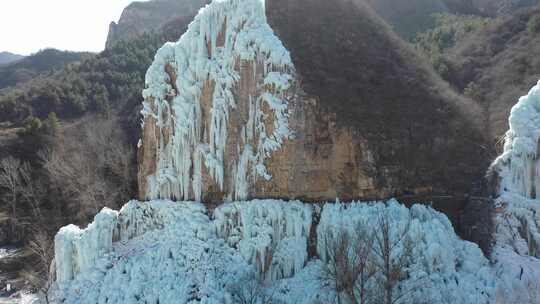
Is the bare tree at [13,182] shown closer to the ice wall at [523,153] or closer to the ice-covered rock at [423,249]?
the ice-covered rock at [423,249]

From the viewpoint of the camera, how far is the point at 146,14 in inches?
3829

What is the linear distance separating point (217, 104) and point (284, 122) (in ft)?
10.00

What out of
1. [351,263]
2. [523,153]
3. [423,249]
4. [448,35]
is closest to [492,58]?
[448,35]

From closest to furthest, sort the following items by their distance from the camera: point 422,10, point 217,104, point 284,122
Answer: point 284,122 → point 217,104 → point 422,10

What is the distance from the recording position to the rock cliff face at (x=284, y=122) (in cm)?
1789

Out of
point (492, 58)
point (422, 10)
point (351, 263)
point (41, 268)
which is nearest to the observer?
point (351, 263)

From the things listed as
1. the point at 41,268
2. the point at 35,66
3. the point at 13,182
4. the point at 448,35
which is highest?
the point at 35,66

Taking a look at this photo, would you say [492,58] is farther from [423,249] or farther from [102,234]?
[102,234]

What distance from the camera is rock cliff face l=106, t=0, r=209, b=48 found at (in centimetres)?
9406

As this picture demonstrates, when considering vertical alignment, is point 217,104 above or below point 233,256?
above

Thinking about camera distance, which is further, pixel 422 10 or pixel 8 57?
pixel 8 57

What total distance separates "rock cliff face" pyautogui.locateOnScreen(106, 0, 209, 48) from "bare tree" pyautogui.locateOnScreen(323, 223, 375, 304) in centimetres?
8506

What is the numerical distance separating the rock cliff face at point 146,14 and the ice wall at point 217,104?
77.7 meters

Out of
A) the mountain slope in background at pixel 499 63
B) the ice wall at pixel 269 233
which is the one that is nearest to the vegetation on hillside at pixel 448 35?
the mountain slope in background at pixel 499 63
